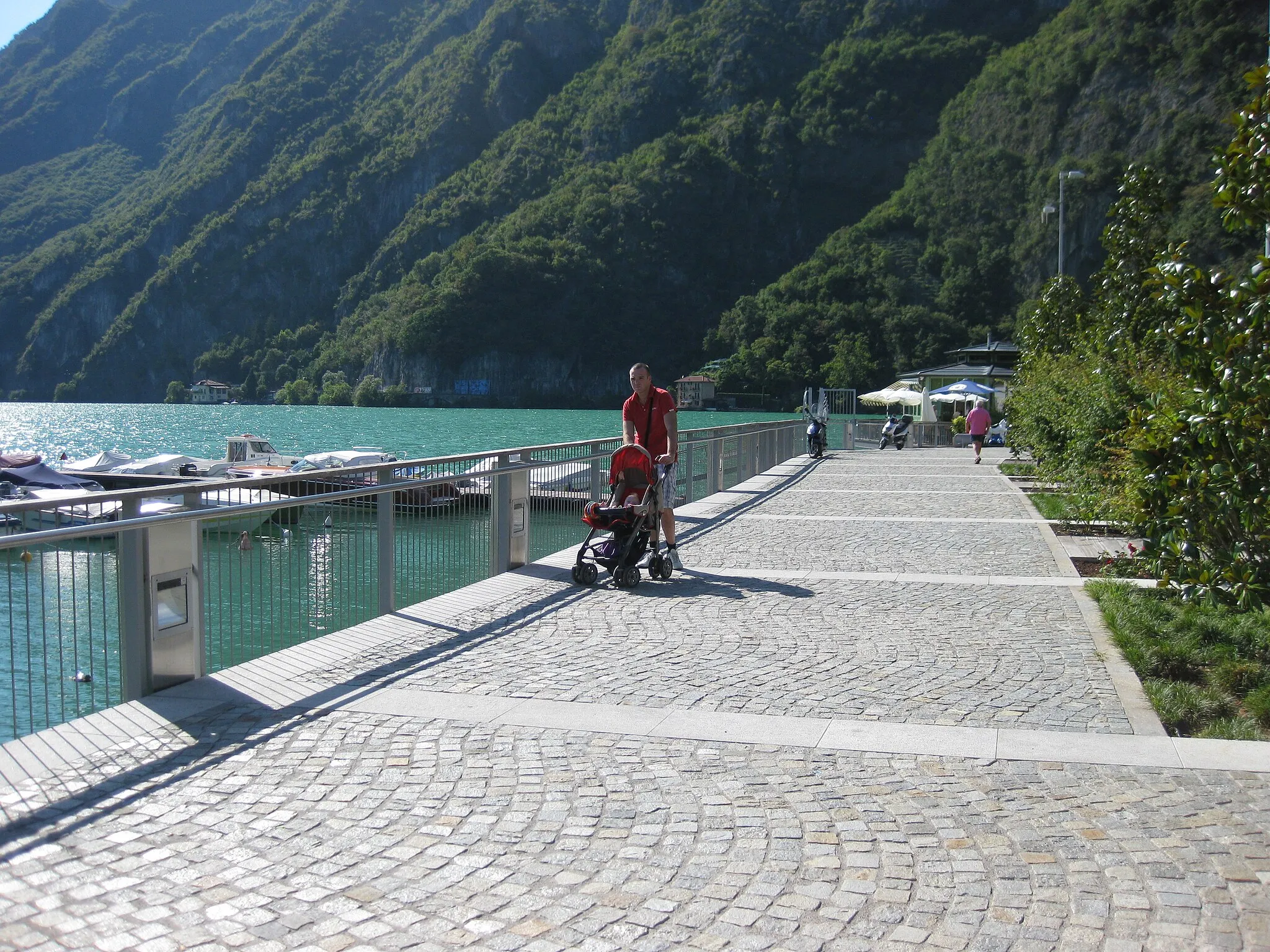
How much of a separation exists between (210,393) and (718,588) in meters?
184

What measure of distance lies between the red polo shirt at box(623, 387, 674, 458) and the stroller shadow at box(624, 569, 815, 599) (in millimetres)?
1223

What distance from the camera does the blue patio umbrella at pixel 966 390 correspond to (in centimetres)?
4175

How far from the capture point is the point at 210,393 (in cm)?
18062

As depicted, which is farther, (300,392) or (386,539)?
(300,392)

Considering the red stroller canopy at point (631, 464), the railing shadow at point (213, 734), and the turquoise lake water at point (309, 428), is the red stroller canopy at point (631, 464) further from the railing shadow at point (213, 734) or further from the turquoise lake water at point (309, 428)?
the turquoise lake water at point (309, 428)

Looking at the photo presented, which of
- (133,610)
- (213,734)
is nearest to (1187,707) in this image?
(213,734)

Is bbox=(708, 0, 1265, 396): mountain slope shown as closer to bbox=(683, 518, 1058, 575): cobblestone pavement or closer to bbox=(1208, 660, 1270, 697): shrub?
bbox=(683, 518, 1058, 575): cobblestone pavement

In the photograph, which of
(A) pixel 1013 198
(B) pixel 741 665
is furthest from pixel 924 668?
(A) pixel 1013 198

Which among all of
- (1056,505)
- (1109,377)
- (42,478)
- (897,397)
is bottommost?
(42,478)

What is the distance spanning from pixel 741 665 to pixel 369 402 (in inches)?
6027

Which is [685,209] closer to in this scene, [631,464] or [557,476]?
[557,476]

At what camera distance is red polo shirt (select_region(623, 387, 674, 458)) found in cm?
1043

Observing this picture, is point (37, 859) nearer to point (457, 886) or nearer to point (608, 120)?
point (457, 886)

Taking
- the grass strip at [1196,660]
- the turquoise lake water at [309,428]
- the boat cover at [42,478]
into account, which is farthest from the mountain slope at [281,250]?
the grass strip at [1196,660]
